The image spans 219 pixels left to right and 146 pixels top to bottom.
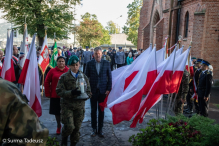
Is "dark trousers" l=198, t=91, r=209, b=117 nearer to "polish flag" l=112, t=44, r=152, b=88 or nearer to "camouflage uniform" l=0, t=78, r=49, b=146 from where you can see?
"polish flag" l=112, t=44, r=152, b=88

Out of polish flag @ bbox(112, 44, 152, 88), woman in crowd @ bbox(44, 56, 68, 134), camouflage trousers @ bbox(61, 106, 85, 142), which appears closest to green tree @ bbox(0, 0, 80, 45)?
polish flag @ bbox(112, 44, 152, 88)

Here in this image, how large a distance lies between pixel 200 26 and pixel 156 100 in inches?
430

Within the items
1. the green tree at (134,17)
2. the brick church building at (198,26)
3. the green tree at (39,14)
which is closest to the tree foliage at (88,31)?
the green tree at (134,17)

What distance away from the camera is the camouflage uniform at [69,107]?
385cm

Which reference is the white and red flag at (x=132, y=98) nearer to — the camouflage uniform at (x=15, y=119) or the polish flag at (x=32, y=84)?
the polish flag at (x=32, y=84)

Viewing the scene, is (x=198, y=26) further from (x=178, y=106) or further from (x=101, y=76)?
(x=101, y=76)

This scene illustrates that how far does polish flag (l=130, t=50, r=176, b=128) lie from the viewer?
4.17 metres

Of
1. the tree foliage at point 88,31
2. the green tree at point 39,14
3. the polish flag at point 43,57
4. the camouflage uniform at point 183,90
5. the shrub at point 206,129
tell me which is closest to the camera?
the shrub at point 206,129

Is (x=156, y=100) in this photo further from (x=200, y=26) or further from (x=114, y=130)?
(x=200, y=26)

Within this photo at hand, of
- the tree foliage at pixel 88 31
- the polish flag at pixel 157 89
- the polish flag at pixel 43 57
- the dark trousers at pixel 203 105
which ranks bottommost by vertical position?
the dark trousers at pixel 203 105

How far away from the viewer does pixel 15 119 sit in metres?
1.21

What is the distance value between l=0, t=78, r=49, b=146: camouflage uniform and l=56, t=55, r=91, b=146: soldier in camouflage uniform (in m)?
2.50

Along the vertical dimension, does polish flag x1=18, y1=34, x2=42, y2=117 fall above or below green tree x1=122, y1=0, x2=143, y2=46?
below

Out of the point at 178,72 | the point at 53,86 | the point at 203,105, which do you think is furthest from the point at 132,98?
the point at 203,105
